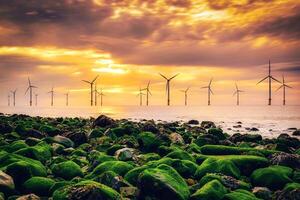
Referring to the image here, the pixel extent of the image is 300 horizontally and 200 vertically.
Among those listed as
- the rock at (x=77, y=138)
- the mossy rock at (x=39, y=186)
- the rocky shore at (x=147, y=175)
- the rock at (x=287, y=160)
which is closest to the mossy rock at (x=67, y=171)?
the rocky shore at (x=147, y=175)

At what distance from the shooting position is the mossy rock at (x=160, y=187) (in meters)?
8.02

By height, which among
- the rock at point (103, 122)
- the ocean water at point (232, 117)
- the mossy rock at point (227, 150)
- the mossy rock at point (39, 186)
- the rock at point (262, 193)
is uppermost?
the rock at point (103, 122)

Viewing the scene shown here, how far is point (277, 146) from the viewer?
51.1 feet

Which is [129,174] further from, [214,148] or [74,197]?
[214,148]

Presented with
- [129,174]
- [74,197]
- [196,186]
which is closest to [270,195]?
[196,186]

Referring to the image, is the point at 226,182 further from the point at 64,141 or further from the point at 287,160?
the point at 64,141

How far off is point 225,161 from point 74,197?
5.36 m

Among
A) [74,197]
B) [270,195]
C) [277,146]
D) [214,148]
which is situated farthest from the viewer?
[277,146]

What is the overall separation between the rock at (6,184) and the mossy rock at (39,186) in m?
0.38

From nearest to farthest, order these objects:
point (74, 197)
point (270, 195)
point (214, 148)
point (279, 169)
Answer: point (74, 197)
point (270, 195)
point (279, 169)
point (214, 148)

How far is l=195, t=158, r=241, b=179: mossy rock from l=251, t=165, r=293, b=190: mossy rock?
1.84ft

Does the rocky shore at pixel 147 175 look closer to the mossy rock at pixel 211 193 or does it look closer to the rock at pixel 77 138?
the mossy rock at pixel 211 193

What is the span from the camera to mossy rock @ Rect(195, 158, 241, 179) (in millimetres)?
10625

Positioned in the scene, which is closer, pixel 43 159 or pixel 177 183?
pixel 177 183
